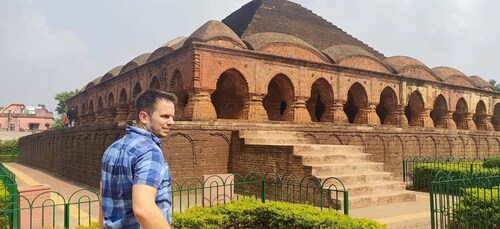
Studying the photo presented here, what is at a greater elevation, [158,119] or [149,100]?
[149,100]

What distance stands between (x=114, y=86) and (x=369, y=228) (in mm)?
18868

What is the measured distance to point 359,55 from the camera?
709 inches

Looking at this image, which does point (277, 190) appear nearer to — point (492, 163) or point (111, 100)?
point (492, 163)

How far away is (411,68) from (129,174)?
20.1 m

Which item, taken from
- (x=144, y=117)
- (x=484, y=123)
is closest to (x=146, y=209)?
(x=144, y=117)

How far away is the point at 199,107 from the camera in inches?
476

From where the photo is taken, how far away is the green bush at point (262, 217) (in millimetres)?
4871

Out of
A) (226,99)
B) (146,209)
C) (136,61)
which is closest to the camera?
(146,209)

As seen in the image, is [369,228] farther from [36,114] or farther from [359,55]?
[36,114]

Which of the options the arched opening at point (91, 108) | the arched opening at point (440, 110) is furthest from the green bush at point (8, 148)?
the arched opening at point (440, 110)

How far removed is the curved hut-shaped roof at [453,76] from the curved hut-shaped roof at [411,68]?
4.98 feet

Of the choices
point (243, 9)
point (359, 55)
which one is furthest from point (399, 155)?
point (243, 9)

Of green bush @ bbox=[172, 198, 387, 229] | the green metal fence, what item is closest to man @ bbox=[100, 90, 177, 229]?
green bush @ bbox=[172, 198, 387, 229]

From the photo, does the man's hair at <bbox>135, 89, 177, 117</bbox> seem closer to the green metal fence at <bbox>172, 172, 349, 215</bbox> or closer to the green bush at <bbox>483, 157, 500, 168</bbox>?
the green metal fence at <bbox>172, 172, 349, 215</bbox>
